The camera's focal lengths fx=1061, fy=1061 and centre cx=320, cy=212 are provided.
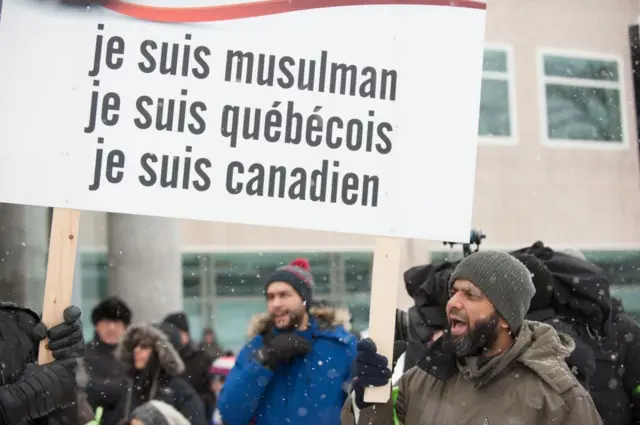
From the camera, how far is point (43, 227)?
385 inches

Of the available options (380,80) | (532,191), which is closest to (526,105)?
(532,191)

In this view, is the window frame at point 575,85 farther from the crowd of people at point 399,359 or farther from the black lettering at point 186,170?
the black lettering at point 186,170

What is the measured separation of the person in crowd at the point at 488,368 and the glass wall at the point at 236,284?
13.2 metres

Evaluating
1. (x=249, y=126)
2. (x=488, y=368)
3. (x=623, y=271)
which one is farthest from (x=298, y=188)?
(x=623, y=271)

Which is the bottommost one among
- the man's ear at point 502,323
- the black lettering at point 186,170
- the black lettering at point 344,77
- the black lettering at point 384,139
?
the man's ear at point 502,323

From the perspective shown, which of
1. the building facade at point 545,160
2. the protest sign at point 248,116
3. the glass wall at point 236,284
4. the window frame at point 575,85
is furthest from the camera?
the window frame at point 575,85

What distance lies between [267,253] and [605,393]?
1391cm

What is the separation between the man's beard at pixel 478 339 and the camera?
3.11 m

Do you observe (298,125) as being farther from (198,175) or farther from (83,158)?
(83,158)

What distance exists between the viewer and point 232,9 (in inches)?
140

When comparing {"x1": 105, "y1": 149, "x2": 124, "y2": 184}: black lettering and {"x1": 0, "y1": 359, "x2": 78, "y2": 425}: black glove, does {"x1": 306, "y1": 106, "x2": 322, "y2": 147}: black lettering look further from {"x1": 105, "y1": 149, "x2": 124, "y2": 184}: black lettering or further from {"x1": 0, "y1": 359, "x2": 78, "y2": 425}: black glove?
{"x1": 0, "y1": 359, "x2": 78, "y2": 425}: black glove

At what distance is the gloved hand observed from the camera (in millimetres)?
3352

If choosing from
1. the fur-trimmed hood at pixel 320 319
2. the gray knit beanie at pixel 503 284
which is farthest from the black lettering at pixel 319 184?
the fur-trimmed hood at pixel 320 319

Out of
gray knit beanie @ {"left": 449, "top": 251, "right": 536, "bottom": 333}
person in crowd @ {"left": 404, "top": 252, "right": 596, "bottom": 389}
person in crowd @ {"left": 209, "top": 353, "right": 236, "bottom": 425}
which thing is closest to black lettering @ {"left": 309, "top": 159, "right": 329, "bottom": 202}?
gray knit beanie @ {"left": 449, "top": 251, "right": 536, "bottom": 333}
